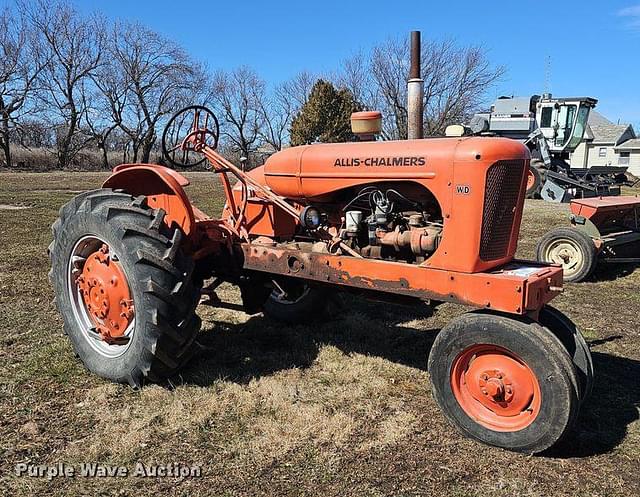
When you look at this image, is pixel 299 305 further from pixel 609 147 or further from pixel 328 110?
pixel 609 147

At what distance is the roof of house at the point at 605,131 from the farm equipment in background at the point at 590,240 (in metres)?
35.9

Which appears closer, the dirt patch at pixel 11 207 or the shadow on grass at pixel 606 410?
the shadow on grass at pixel 606 410

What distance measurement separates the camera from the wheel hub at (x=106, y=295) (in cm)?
359

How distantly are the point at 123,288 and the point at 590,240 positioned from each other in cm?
545

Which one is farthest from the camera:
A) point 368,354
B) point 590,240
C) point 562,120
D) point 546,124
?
point 546,124

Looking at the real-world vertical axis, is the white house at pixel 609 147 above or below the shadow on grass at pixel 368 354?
above

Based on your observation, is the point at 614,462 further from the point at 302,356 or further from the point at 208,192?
the point at 208,192

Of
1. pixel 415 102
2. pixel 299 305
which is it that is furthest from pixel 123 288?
A: pixel 415 102

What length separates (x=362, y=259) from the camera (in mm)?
3289

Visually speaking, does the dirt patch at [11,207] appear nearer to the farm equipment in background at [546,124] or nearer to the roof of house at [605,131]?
the farm equipment in background at [546,124]

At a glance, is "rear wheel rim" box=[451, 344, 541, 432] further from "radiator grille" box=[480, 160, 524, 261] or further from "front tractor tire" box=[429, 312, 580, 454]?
"radiator grille" box=[480, 160, 524, 261]

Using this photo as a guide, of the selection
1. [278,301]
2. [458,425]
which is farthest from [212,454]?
[278,301]

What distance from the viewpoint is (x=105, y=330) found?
371cm

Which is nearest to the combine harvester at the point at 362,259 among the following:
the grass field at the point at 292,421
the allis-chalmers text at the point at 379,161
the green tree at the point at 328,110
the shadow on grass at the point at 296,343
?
the allis-chalmers text at the point at 379,161
